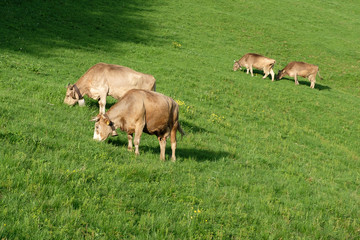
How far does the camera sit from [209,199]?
8477 mm

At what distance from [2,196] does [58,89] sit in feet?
33.0

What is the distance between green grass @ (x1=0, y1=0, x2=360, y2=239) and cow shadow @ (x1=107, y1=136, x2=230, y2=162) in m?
0.08

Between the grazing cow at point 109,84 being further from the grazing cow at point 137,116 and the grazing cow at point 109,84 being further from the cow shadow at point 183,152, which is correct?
the grazing cow at point 137,116

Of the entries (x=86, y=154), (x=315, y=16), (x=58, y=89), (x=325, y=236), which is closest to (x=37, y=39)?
(x=58, y=89)

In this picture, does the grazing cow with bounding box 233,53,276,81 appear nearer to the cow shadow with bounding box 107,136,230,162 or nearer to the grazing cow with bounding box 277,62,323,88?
the grazing cow with bounding box 277,62,323,88

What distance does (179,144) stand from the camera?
13344 millimetres

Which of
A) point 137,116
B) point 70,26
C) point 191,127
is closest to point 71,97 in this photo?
point 191,127

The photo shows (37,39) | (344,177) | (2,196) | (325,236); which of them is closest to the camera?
(2,196)

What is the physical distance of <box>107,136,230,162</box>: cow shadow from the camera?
11.4 m

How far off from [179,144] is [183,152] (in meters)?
1.01

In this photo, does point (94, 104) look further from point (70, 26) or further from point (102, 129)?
point (70, 26)

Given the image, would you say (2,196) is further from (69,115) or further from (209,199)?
(69,115)

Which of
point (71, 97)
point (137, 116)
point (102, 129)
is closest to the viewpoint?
point (137, 116)

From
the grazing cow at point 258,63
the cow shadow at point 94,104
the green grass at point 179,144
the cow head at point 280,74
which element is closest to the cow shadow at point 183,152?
the green grass at point 179,144
